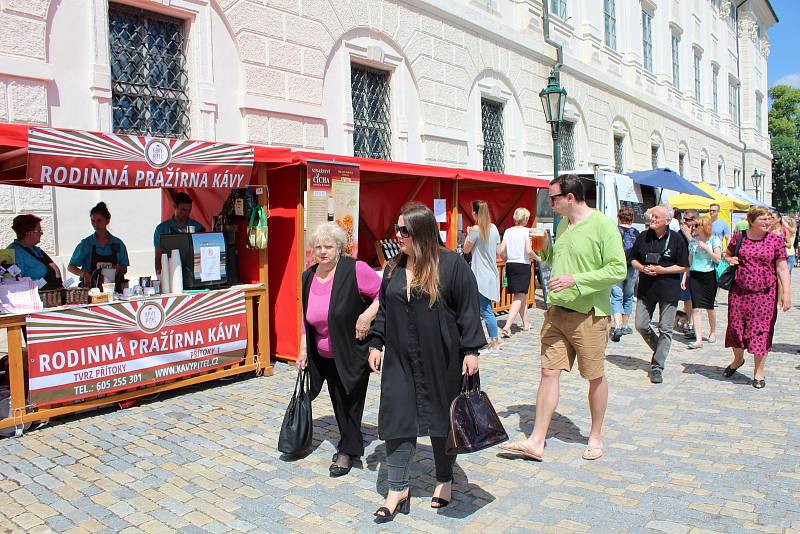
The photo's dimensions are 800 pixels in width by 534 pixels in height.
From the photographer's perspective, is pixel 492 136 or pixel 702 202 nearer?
pixel 492 136

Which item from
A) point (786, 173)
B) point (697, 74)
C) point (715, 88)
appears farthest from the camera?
point (786, 173)

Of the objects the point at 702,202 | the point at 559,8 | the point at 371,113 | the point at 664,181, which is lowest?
the point at 702,202

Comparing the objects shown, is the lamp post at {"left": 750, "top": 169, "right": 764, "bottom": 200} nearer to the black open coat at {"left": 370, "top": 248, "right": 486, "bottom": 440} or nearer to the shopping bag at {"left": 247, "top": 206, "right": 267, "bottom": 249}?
the shopping bag at {"left": 247, "top": 206, "right": 267, "bottom": 249}

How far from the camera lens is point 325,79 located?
32.7 feet

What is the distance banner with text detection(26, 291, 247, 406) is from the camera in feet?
16.0

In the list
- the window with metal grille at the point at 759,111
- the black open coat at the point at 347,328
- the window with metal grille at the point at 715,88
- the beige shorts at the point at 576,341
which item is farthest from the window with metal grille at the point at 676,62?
the black open coat at the point at 347,328

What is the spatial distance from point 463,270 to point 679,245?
378 cm

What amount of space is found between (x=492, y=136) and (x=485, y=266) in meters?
7.40

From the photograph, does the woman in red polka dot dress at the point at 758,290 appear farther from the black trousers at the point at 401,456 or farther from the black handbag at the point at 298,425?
the black handbag at the point at 298,425

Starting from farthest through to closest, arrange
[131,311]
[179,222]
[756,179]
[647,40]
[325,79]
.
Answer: [756,179]
[647,40]
[325,79]
[179,222]
[131,311]

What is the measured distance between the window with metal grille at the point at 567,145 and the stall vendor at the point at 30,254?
1397 cm

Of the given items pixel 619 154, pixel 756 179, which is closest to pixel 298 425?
pixel 619 154

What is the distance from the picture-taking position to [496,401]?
5.64 metres

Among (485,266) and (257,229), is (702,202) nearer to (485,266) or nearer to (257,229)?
(485,266)
